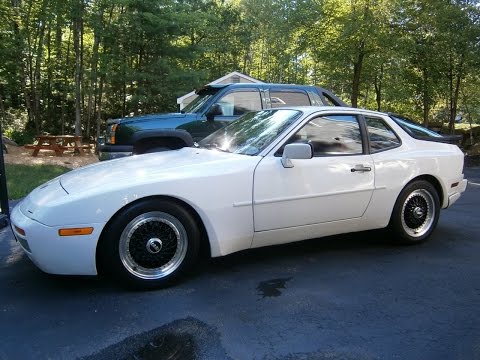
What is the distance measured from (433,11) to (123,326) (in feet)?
61.1

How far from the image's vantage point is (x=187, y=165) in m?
3.80

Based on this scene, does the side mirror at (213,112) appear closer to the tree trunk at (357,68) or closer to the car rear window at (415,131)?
the car rear window at (415,131)

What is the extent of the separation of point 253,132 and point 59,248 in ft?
6.93

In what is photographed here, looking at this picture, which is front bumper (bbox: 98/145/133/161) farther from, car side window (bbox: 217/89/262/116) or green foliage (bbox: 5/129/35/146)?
green foliage (bbox: 5/129/35/146)

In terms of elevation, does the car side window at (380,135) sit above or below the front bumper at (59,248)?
above

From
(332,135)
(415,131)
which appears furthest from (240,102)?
(332,135)

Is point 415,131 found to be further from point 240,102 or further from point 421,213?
A: point 240,102

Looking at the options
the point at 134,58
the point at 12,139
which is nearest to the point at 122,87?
the point at 134,58

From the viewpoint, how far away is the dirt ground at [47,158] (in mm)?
12672

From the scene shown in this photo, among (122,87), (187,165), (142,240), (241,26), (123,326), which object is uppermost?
(241,26)

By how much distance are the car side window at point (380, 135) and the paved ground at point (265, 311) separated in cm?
110

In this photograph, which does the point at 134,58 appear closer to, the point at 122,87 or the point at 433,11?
the point at 122,87

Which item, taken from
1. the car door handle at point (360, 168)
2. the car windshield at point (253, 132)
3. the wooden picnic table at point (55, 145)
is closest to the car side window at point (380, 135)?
the car door handle at point (360, 168)

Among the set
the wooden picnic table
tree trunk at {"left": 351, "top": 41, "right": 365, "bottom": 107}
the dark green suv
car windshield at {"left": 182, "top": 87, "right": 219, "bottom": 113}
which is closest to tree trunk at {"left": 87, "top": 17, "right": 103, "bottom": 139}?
the wooden picnic table
